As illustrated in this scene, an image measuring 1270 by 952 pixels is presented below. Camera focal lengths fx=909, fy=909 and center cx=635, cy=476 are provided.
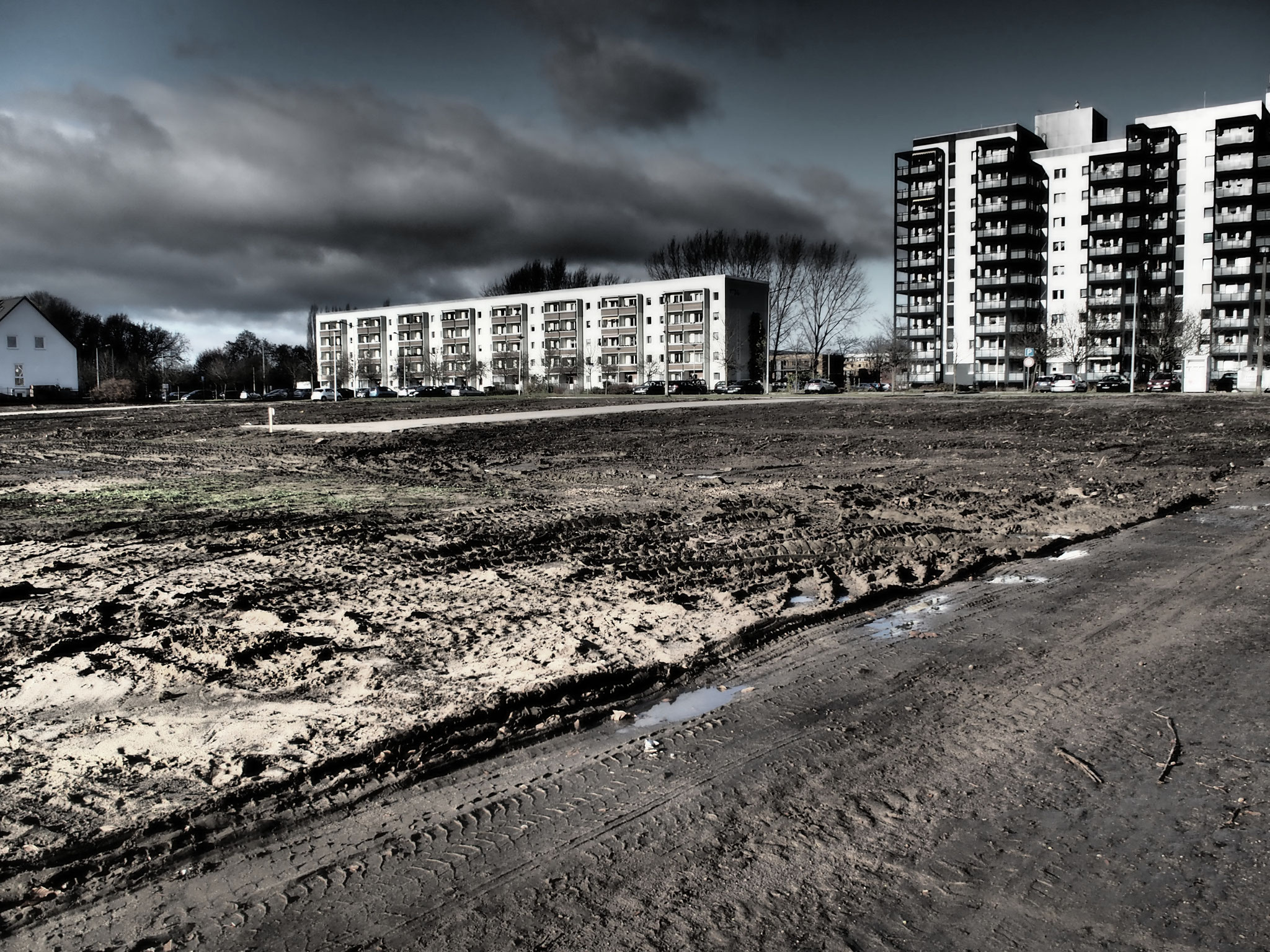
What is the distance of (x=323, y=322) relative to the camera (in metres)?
161

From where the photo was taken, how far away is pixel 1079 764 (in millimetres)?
3959

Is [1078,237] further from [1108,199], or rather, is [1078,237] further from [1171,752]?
[1171,752]

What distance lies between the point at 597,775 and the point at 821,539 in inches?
233

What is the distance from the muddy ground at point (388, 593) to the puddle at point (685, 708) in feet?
0.73

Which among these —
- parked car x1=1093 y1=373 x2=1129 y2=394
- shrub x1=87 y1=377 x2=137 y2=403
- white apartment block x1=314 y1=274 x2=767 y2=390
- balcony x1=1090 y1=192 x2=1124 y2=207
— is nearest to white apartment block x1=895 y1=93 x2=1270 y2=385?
balcony x1=1090 y1=192 x2=1124 y2=207

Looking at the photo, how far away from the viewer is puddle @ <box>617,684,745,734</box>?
14.9 feet

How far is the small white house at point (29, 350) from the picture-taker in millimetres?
87250

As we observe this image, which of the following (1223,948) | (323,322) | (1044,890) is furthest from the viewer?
(323,322)

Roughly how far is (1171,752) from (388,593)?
529cm

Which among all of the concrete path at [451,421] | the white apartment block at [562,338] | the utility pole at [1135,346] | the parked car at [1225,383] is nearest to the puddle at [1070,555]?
the concrete path at [451,421]

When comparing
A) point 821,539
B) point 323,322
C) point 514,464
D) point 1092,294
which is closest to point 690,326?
point 1092,294

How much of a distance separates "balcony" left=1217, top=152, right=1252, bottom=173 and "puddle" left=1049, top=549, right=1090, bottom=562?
10827cm

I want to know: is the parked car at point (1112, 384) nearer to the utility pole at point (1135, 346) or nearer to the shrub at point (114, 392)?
the utility pole at point (1135, 346)

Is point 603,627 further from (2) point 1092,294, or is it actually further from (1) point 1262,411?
(2) point 1092,294
